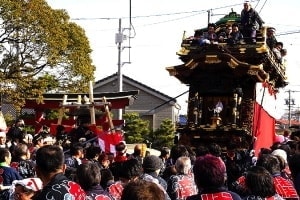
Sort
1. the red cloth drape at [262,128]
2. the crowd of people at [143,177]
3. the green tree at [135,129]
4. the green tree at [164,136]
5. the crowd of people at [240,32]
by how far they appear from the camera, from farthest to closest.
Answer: the green tree at [164,136], the green tree at [135,129], the red cloth drape at [262,128], the crowd of people at [240,32], the crowd of people at [143,177]

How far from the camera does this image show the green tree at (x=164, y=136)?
33781 mm

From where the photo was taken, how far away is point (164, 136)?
33.9 metres

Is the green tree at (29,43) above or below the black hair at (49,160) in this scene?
above

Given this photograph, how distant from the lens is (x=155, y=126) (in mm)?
39906

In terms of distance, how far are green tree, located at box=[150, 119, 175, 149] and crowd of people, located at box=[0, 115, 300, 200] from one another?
24.4 metres

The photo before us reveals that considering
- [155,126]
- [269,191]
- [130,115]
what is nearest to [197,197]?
[269,191]

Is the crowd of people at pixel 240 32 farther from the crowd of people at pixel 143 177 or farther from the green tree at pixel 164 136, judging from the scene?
the green tree at pixel 164 136

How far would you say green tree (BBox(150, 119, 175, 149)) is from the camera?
111 ft

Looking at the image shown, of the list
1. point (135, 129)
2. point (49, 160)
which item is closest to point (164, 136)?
point (135, 129)

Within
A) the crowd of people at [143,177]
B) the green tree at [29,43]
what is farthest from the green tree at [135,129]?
the crowd of people at [143,177]

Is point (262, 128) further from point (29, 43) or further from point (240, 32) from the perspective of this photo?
point (29, 43)

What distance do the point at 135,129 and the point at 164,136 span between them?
1.82 meters

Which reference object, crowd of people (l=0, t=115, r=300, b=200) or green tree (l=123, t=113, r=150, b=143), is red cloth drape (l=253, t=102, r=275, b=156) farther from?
green tree (l=123, t=113, r=150, b=143)

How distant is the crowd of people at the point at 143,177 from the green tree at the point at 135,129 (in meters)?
23.9
